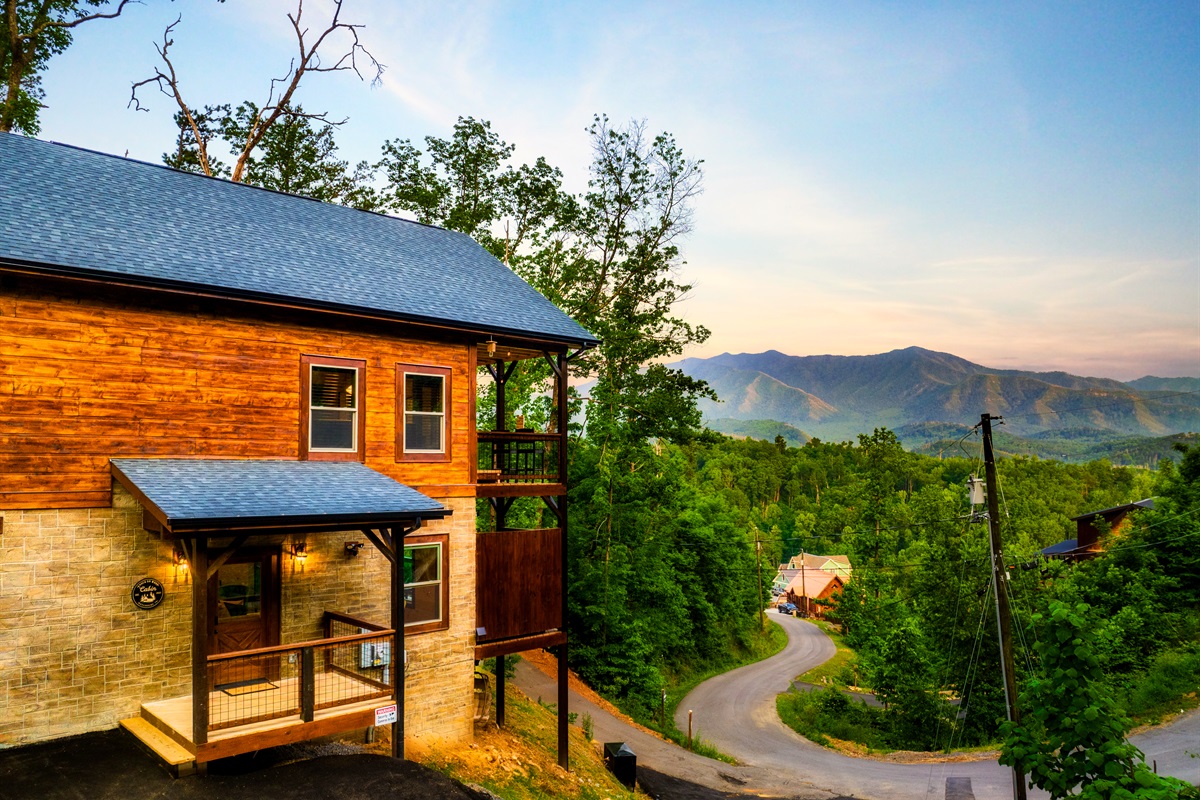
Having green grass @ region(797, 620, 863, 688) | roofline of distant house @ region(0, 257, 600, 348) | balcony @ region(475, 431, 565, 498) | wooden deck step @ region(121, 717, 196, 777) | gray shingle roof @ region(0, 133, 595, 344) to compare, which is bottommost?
green grass @ region(797, 620, 863, 688)

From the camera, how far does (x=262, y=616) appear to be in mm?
11672

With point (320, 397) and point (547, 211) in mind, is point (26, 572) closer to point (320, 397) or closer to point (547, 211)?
point (320, 397)

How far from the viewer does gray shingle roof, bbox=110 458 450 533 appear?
931 cm

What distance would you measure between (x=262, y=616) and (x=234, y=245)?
21.2 feet

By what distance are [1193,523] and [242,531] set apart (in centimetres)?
3861

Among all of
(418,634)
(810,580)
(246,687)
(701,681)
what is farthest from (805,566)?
(246,687)

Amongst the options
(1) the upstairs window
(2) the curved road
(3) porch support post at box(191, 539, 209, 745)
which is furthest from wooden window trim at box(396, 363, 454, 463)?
(2) the curved road

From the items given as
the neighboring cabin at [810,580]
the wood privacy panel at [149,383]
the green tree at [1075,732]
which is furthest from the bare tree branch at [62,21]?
the neighboring cabin at [810,580]

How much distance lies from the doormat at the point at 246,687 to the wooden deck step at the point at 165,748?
34.1 inches

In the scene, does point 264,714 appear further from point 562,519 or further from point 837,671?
A: point 837,671

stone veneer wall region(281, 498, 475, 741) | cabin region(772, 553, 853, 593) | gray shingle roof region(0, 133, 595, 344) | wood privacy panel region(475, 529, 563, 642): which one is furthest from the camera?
cabin region(772, 553, 853, 593)

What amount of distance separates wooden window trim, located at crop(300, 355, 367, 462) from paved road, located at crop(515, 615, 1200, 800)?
1340 centimetres

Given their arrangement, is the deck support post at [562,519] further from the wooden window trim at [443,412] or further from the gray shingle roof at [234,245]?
the wooden window trim at [443,412]

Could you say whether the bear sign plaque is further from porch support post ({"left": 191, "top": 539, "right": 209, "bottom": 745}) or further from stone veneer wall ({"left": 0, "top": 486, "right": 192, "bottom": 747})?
porch support post ({"left": 191, "top": 539, "right": 209, "bottom": 745})
